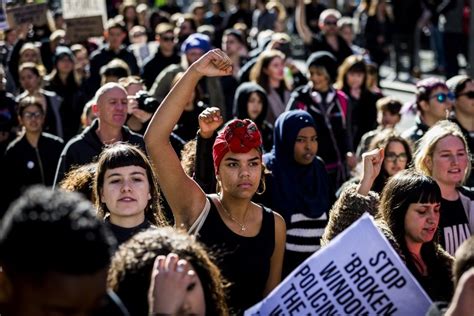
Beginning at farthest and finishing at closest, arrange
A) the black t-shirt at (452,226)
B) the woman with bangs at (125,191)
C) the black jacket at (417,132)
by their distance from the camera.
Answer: the black jacket at (417,132) < the black t-shirt at (452,226) < the woman with bangs at (125,191)

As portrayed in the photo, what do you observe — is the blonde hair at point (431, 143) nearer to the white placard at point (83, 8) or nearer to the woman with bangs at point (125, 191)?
the woman with bangs at point (125, 191)

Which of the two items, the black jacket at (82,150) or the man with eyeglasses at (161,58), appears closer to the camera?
the black jacket at (82,150)

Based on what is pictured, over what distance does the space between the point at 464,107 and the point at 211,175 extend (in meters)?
2.93

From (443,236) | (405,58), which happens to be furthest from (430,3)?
(443,236)

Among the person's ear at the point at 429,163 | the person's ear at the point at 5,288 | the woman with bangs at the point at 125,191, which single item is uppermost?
the person's ear at the point at 5,288

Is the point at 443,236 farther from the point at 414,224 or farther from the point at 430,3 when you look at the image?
the point at 430,3

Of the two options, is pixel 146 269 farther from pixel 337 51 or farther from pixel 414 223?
pixel 337 51

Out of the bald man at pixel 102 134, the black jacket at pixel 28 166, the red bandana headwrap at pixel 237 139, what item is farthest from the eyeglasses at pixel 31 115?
the red bandana headwrap at pixel 237 139

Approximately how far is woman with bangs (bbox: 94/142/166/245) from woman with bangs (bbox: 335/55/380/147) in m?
5.80

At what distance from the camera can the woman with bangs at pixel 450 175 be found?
5.90 metres

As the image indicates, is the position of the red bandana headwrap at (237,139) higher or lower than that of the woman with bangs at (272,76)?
higher

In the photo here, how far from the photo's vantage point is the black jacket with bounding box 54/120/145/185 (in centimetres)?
721

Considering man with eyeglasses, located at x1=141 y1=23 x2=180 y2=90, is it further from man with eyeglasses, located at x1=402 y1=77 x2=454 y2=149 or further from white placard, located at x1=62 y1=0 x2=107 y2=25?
man with eyeglasses, located at x1=402 y1=77 x2=454 y2=149

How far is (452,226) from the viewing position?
5.92 metres
